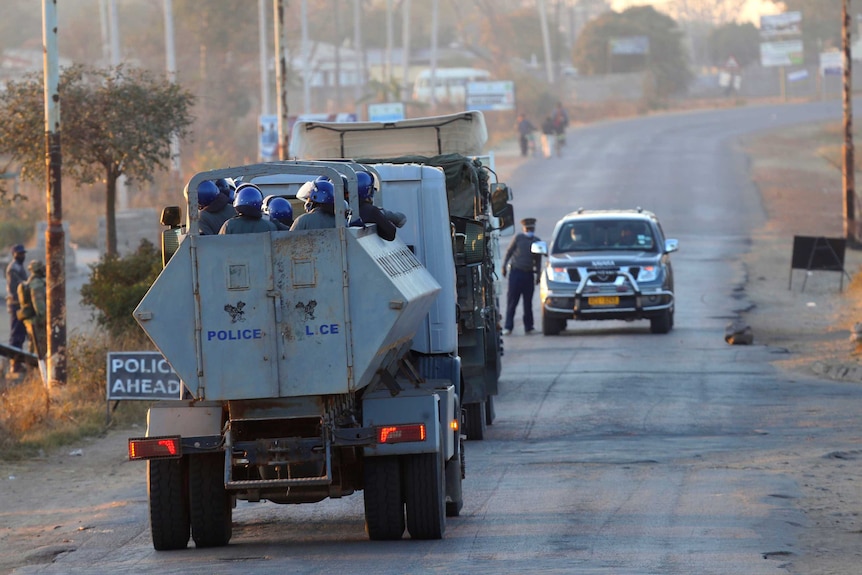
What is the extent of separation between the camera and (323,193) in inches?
357

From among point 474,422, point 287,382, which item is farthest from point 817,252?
point 287,382

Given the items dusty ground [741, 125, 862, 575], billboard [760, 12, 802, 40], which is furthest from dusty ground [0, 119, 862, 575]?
billboard [760, 12, 802, 40]

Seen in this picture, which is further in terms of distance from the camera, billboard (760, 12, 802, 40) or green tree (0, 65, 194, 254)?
billboard (760, 12, 802, 40)

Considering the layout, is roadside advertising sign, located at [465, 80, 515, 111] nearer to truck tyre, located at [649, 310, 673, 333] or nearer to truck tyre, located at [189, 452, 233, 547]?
truck tyre, located at [649, 310, 673, 333]

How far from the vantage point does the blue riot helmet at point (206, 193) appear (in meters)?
9.70

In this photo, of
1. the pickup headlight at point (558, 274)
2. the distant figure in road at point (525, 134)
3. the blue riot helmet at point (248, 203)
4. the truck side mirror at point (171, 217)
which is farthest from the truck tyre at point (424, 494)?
the distant figure in road at point (525, 134)

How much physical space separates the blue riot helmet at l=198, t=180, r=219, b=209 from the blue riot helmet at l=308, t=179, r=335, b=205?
0.92 m

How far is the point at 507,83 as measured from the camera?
7212 cm

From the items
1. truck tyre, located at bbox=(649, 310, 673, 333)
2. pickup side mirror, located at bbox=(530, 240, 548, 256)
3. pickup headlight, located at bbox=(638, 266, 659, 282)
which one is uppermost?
pickup side mirror, located at bbox=(530, 240, 548, 256)

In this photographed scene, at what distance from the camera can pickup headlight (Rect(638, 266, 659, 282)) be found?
23.1 meters

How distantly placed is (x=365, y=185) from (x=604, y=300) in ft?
44.9

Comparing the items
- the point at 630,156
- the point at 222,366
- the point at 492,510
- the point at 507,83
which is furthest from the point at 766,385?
the point at 507,83

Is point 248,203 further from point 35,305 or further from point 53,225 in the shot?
point 35,305

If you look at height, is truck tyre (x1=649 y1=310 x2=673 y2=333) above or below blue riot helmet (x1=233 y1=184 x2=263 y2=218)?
below
